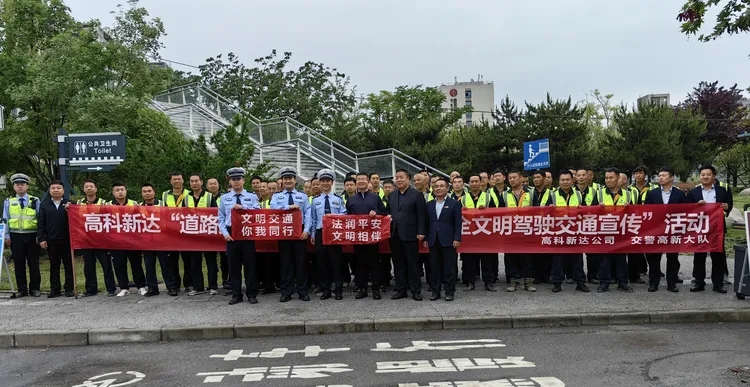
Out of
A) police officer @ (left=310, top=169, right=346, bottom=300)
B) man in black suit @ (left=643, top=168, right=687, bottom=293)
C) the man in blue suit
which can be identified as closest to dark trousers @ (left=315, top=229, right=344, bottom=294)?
police officer @ (left=310, top=169, right=346, bottom=300)

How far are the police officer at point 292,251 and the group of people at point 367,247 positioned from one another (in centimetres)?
2

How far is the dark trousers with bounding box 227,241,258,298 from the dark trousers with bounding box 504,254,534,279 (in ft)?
13.3

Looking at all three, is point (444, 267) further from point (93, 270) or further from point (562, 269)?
point (93, 270)

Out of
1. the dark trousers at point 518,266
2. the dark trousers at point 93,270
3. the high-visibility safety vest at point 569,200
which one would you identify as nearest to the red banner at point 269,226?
the dark trousers at point 93,270

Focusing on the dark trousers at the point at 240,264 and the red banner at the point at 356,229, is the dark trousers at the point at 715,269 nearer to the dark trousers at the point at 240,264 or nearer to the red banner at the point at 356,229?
the red banner at the point at 356,229

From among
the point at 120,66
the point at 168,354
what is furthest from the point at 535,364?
the point at 120,66

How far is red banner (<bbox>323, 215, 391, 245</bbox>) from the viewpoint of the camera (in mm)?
8688

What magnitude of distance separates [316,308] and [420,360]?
2.61m

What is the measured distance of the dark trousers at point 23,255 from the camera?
947 cm

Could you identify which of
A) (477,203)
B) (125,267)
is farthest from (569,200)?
(125,267)

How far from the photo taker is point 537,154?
16.2 meters

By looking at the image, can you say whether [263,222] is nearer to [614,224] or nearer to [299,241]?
[299,241]

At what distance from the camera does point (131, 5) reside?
21.5 m

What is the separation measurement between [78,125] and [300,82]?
27.3 metres
